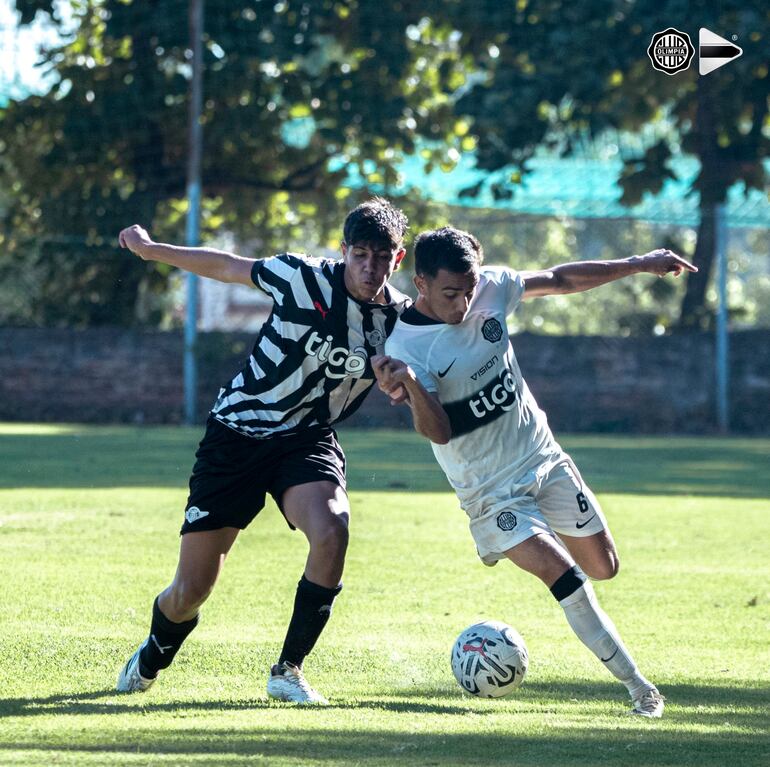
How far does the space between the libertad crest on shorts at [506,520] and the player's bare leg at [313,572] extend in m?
0.55

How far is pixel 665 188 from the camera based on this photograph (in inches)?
982

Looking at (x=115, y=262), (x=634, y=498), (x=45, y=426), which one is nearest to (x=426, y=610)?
(x=634, y=498)

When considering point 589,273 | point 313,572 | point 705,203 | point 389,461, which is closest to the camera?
point 313,572

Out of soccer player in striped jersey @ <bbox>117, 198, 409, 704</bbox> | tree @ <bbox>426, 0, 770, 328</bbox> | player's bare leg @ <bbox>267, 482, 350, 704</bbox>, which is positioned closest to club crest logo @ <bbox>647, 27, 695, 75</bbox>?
tree @ <bbox>426, 0, 770, 328</bbox>

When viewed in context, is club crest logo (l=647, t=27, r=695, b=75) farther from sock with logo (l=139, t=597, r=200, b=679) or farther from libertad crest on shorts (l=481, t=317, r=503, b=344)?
sock with logo (l=139, t=597, r=200, b=679)

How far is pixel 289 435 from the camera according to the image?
19.2 ft

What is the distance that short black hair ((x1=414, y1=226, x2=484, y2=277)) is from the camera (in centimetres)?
545

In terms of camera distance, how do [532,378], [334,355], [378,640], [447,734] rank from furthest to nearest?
[532,378], [378,640], [334,355], [447,734]

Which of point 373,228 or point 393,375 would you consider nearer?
point 393,375

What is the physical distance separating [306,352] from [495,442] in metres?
0.77

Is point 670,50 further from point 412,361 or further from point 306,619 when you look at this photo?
point 306,619

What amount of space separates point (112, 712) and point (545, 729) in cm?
145

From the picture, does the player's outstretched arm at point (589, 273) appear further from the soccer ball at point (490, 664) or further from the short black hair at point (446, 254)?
the soccer ball at point (490, 664)

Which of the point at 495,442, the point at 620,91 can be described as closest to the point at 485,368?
the point at 495,442
